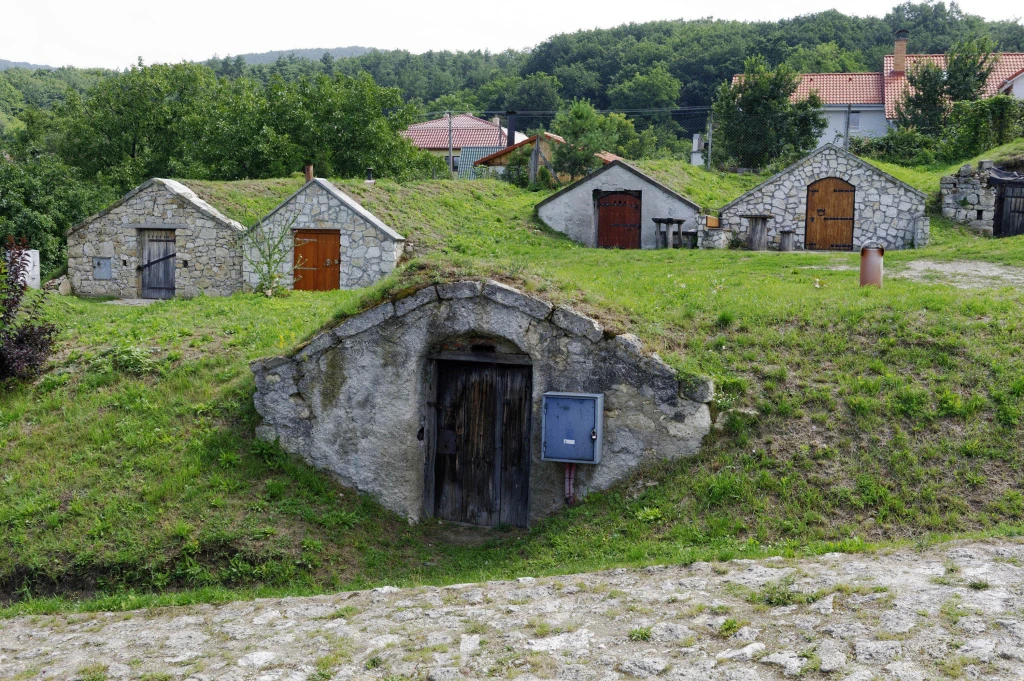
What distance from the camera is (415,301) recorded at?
1090cm

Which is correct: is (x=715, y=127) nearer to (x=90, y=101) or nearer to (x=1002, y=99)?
(x=1002, y=99)

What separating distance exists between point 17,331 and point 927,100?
121ft

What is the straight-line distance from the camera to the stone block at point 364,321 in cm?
1095

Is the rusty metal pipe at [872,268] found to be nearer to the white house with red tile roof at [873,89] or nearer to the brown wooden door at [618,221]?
the brown wooden door at [618,221]

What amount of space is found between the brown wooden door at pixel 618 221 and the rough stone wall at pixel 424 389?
15251mm

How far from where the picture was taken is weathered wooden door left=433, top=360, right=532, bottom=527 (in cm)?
1126

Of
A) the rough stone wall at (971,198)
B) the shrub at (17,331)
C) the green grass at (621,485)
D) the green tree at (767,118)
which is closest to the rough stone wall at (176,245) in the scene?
the shrub at (17,331)

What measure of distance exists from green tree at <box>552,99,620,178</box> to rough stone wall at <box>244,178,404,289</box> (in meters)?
13.4

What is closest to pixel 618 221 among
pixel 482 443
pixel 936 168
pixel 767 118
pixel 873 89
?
pixel 767 118

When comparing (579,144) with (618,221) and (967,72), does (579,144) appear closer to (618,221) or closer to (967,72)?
(618,221)

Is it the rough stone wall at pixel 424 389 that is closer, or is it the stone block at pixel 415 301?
the rough stone wall at pixel 424 389

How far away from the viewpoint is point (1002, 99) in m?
28.7

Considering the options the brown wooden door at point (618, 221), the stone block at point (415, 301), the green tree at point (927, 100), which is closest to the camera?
the stone block at point (415, 301)

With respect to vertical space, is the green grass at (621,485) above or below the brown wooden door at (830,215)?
below
